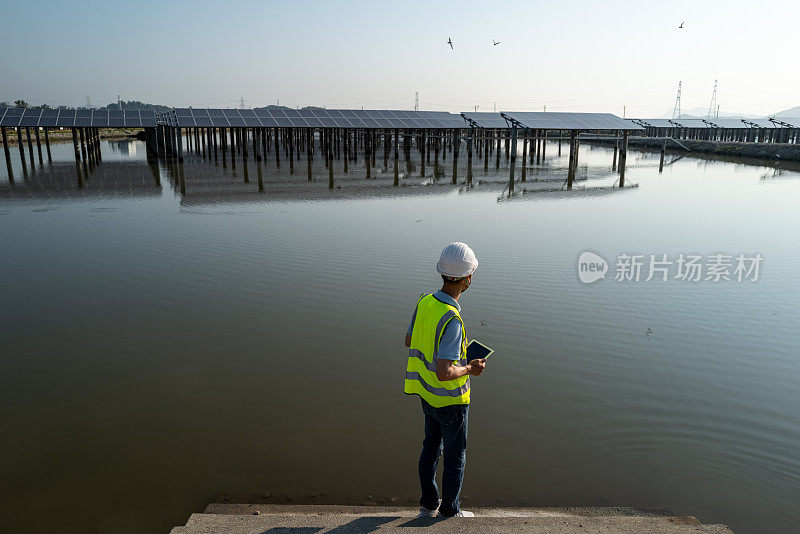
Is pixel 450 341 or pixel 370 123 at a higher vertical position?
pixel 370 123

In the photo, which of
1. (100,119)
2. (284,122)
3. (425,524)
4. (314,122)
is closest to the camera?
(425,524)

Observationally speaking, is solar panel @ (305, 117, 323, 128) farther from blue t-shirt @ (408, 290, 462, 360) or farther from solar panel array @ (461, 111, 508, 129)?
blue t-shirt @ (408, 290, 462, 360)

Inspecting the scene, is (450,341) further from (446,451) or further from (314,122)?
(314,122)

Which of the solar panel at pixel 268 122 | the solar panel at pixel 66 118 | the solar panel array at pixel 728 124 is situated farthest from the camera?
the solar panel array at pixel 728 124

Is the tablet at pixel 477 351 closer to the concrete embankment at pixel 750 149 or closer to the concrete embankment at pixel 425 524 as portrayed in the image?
the concrete embankment at pixel 425 524

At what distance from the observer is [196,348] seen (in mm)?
6355

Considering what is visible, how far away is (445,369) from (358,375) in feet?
10.1

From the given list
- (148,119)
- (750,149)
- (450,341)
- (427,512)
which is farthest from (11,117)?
(750,149)

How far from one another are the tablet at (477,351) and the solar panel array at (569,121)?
30413 millimetres

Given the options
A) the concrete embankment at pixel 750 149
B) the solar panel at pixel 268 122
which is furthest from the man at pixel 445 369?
the concrete embankment at pixel 750 149

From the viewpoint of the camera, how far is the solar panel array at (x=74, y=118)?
97.7 ft

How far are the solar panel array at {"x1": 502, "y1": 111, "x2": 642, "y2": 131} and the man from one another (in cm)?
3039

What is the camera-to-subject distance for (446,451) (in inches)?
124

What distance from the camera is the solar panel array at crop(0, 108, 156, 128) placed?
29770 mm
